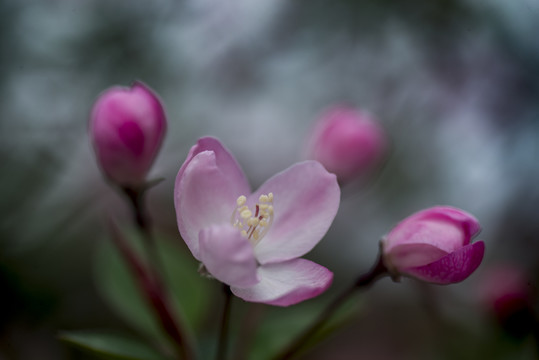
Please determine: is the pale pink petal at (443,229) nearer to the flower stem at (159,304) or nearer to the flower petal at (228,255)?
the flower petal at (228,255)

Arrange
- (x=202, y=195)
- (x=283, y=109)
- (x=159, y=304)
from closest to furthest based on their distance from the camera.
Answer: (x=202, y=195)
(x=159, y=304)
(x=283, y=109)

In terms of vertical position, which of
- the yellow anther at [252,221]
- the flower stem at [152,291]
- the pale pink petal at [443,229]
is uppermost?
the pale pink petal at [443,229]

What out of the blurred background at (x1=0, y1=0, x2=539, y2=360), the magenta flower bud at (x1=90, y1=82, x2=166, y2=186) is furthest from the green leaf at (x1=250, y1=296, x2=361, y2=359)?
the magenta flower bud at (x1=90, y1=82, x2=166, y2=186)

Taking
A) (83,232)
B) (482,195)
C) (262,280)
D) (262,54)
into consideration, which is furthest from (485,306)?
(83,232)

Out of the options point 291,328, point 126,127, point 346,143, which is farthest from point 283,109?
point 126,127

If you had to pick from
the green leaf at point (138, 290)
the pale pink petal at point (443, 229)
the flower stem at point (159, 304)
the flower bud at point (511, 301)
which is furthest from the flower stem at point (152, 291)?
the flower bud at point (511, 301)

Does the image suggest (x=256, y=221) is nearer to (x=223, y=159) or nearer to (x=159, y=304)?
(x=223, y=159)
